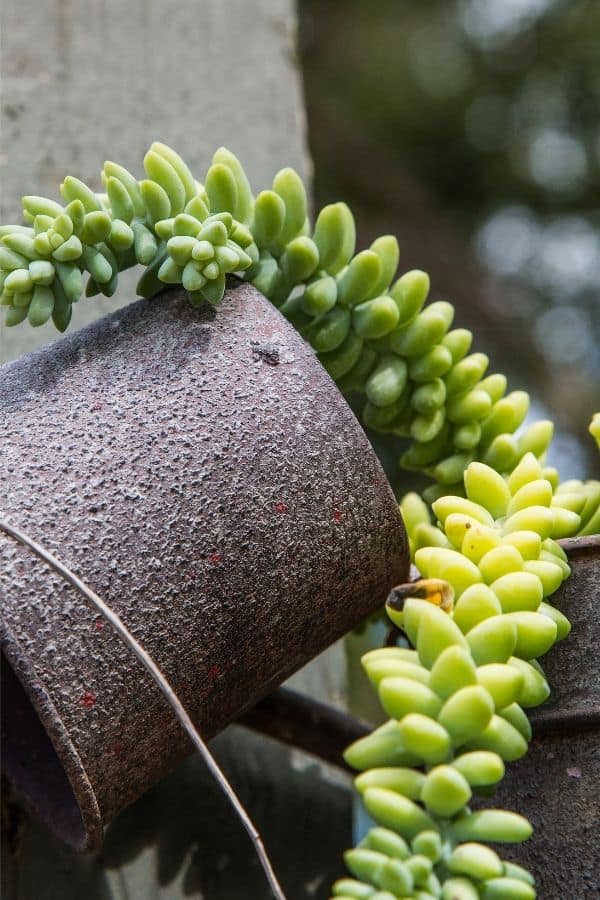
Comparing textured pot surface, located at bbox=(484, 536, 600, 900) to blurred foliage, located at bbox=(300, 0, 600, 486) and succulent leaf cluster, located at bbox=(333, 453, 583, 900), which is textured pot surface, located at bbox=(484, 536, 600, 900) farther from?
blurred foliage, located at bbox=(300, 0, 600, 486)

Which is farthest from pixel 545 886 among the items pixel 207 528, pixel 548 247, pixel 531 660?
pixel 548 247

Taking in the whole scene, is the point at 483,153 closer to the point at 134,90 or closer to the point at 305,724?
the point at 134,90

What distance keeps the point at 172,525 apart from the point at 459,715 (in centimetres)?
14

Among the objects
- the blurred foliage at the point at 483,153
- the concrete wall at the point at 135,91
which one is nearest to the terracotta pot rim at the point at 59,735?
the concrete wall at the point at 135,91

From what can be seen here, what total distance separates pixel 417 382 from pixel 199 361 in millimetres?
131

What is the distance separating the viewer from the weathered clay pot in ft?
1.23

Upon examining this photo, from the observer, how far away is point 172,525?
0.40 meters

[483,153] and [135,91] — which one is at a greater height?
[135,91]

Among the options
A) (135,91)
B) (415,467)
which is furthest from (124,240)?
(135,91)

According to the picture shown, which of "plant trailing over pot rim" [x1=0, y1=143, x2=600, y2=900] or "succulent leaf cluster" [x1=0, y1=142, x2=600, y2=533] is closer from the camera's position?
"plant trailing over pot rim" [x1=0, y1=143, x2=600, y2=900]

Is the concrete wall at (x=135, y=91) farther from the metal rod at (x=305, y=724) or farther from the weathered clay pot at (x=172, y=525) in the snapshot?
the weathered clay pot at (x=172, y=525)

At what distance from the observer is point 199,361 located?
433mm

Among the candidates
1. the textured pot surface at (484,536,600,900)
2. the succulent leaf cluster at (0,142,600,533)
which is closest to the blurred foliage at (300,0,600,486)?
the succulent leaf cluster at (0,142,600,533)

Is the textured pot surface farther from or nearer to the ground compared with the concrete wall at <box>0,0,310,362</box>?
nearer to the ground
